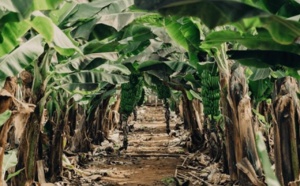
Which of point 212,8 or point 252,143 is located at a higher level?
point 212,8

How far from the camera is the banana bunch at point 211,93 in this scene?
630cm

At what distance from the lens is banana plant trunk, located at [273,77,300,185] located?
4195 millimetres

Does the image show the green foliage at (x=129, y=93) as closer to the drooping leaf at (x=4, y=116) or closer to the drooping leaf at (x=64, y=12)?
the drooping leaf at (x=64, y=12)

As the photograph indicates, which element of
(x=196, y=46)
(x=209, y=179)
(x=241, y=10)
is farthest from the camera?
(x=209, y=179)

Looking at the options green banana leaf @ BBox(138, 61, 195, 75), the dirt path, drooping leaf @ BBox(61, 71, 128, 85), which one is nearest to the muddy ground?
the dirt path

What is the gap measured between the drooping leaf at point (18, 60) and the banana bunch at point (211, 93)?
115 inches

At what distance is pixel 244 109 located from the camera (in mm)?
5551

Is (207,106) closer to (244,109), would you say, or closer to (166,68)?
(244,109)

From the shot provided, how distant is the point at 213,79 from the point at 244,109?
3.47 feet

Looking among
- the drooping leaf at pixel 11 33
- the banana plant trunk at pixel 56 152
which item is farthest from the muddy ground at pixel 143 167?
the drooping leaf at pixel 11 33

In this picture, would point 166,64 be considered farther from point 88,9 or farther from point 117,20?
point 88,9

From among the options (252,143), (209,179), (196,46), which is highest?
(196,46)

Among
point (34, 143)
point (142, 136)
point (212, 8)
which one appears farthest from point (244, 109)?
point (142, 136)

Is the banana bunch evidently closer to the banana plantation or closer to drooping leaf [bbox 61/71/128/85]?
the banana plantation
